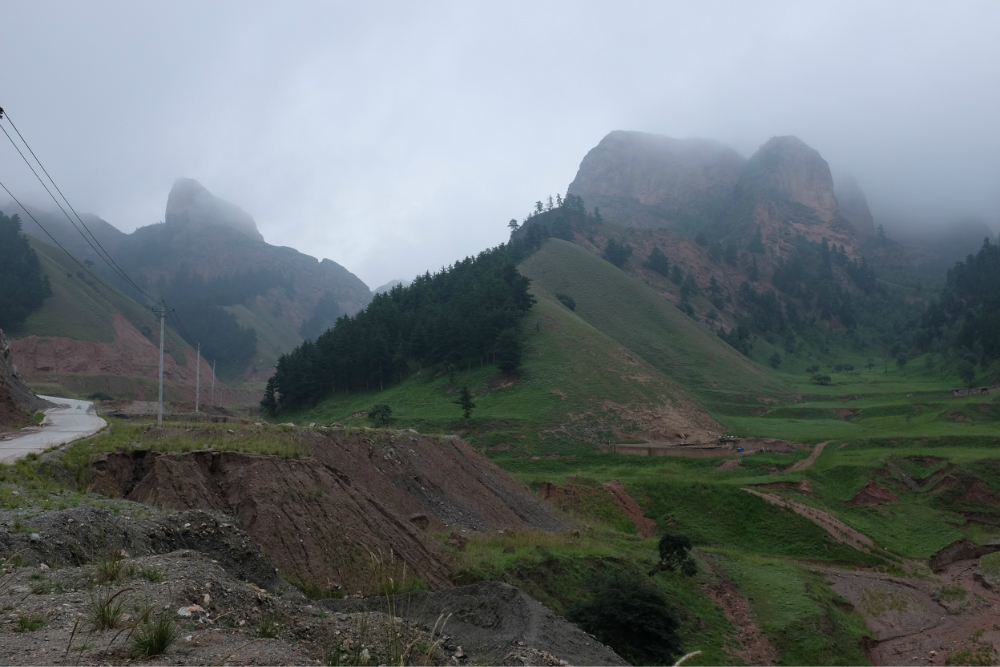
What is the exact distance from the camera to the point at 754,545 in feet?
113

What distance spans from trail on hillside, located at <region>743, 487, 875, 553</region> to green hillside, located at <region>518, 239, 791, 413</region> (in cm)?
3689

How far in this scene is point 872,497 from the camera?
4044cm

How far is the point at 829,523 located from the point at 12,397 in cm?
4053

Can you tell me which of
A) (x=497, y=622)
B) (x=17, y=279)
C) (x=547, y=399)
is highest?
(x=17, y=279)

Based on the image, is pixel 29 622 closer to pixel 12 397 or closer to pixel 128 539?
pixel 128 539

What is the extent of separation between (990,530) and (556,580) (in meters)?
32.4

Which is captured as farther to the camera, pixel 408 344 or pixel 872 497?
pixel 408 344

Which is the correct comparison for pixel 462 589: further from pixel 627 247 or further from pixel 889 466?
pixel 627 247

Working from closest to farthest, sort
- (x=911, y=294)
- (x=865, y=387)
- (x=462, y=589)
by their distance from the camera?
(x=462, y=589) → (x=865, y=387) → (x=911, y=294)

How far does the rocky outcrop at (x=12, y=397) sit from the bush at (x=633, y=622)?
21.8 meters

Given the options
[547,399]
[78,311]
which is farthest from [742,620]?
[78,311]

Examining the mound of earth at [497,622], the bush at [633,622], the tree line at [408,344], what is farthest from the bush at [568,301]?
the mound of earth at [497,622]

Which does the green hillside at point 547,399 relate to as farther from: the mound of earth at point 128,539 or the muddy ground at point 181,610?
the muddy ground at point 181,610

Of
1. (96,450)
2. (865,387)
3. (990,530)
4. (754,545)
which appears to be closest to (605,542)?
(754,545)
